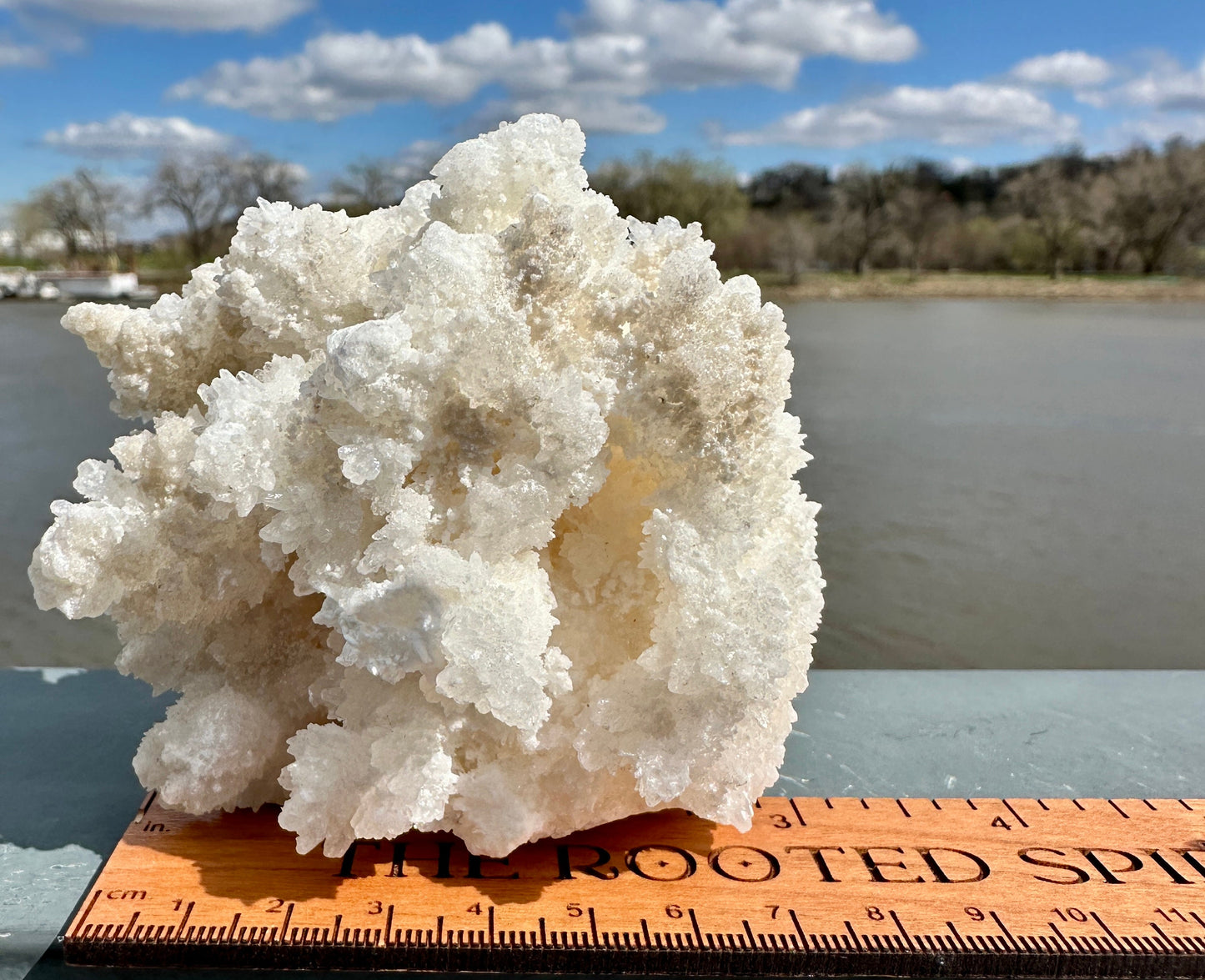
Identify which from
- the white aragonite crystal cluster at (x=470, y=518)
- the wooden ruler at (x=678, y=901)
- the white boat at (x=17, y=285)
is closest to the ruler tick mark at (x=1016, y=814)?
the wooden ruler at (x=678, y=901)

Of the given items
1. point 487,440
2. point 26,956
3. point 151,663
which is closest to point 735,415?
point 487,440

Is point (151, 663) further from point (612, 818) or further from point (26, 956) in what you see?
point (612, 818)

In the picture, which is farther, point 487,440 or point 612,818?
point 612,818

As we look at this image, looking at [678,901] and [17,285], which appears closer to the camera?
[678,901]

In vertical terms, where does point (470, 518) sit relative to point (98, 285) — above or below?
above

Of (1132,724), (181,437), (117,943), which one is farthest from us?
(1132,724)

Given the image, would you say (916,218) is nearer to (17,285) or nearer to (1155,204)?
(1155,204)

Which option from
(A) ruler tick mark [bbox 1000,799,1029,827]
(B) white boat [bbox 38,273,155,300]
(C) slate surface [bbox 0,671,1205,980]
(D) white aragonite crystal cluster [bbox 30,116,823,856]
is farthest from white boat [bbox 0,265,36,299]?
(A) ruler tick mark [bbox 1000,799,1029,827]

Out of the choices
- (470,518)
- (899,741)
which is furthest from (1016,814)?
(470,518)
